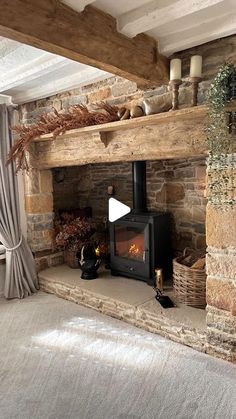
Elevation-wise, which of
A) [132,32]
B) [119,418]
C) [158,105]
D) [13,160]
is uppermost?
[132,32]

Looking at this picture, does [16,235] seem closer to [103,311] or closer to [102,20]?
[103,311]

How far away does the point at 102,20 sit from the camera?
1.88 m

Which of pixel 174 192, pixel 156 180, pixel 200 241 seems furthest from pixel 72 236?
pixel 200 241

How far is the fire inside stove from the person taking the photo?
131 inches

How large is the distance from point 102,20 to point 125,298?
2.26m

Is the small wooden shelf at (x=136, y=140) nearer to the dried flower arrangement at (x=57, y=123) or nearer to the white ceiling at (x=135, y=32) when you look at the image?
the dried flower arrangement at (x=57, y=123)

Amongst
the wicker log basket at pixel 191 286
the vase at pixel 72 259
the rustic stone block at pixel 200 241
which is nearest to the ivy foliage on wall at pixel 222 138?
the wicker log basket at pixel 191 286

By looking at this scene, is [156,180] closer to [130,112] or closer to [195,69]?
[130,112]

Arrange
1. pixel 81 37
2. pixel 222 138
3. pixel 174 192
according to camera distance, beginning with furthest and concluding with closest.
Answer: pixel 174 192 < pixel 222 138 < pixel 81 37

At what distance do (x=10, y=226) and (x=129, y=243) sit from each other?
1.37 metres

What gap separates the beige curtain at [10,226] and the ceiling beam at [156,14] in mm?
1950

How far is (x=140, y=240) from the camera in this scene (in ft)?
10.9

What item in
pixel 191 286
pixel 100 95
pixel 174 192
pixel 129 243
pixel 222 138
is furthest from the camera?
pixel 174 192

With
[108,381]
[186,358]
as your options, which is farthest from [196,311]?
[108,381]
